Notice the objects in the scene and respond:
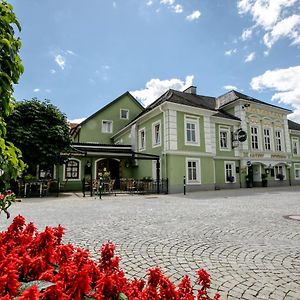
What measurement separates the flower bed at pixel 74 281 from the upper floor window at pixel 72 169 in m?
19.7

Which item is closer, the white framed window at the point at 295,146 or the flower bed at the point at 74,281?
the flower bed at the point at 74,281

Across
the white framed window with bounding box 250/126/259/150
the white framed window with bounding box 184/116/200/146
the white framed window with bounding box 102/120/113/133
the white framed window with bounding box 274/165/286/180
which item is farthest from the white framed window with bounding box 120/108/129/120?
the white framed window with bounding box 274/165/286/180

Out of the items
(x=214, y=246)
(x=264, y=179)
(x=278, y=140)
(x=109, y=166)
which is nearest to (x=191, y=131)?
(x=109, y=166)

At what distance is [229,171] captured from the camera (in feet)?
69.4

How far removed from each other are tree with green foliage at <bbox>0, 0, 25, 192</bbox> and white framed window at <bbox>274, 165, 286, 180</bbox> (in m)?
26.5

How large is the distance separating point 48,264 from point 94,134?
25652 mm

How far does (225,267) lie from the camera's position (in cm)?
318

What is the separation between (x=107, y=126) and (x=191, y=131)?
40.3ft

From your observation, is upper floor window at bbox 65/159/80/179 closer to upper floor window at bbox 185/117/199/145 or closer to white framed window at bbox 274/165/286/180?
upper floor window at bbox 185/117/199/145

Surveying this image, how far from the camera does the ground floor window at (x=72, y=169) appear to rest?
2050 cm

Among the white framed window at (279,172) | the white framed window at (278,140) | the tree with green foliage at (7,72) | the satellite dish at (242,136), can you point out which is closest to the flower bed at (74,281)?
the tree with green foliage at (7,72)

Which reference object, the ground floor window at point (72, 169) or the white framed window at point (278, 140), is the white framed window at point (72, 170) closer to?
the ground floor window at point (72, 169)

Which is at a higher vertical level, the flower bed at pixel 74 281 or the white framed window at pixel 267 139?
the white framed window at pixel 267 139

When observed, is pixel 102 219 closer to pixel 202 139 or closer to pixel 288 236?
pixel 288 236
